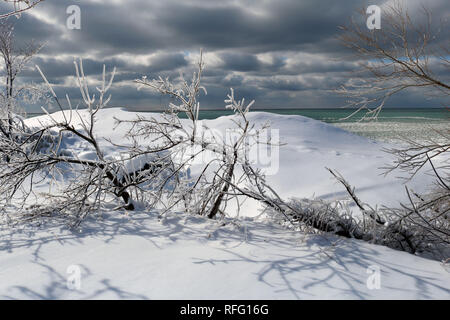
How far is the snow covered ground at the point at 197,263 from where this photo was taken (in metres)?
2.04

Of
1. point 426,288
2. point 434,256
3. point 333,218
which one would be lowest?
point 434,256

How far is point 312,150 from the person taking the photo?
34.2 feet

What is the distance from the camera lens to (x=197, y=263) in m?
2.38

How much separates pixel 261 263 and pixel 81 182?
2.58 meters

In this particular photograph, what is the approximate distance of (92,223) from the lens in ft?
11.0

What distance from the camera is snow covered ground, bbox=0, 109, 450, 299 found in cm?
204

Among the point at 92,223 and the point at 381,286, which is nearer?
the point at 381,286

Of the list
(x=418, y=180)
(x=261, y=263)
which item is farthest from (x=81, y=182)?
(x=418, y=180)

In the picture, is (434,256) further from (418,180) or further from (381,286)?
(418,180)

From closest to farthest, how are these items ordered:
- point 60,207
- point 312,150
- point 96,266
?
point 96,266, point 60,207, point 312,150

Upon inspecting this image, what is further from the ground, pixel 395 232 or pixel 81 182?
pixel 81 182

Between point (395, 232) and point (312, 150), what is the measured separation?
7.28m
